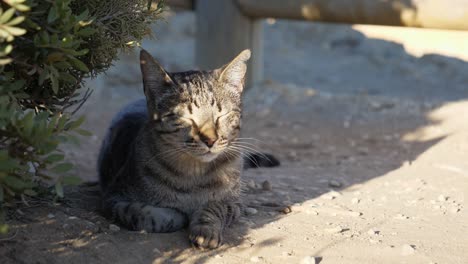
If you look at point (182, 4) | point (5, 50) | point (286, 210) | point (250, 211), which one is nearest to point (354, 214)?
point (286, 210)

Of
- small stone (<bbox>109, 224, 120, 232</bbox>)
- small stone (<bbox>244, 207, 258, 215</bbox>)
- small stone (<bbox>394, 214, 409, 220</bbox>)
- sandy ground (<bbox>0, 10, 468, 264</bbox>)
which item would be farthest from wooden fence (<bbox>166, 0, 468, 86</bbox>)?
small stone (<bbox>109, 224, 120, 232</bbox>)

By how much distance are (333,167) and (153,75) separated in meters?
2.18

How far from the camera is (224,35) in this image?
24.8ft

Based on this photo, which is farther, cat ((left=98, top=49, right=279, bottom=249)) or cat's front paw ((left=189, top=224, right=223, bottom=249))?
cat ((left=98, top=49, right=279, bottom=249))

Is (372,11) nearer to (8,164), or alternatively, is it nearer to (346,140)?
(346,140)

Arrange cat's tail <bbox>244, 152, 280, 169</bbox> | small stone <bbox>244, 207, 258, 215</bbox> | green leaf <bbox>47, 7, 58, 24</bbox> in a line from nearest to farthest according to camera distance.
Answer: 1. green leaf <bbox>47, 7, 58, 24</bbox>
2. small stone <bbox>244, 207, 258, 215</bbox>
3. cat's tail <bbox>244, 152, 280, 169</bbox>

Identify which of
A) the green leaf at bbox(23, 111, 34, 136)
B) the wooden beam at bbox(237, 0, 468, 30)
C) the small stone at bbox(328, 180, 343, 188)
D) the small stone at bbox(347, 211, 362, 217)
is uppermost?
the wooden beam at bbox(237, 0, 468, 30)

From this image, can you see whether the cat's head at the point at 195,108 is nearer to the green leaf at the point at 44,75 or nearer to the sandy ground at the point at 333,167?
the sandy ground at the point at 333,167

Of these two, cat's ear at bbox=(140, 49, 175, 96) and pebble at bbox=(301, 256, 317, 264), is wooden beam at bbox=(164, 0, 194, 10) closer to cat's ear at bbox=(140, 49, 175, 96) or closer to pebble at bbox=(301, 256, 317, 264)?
cat's ear at bbox=(140, 49, 175, 96)

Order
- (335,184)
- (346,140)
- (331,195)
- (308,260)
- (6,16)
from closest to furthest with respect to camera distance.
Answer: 1. (6,16)
2. (308,260)
3. (331,195)
4. (335,184)
5. (346,140)

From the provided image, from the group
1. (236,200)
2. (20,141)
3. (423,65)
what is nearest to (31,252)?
(20,141)

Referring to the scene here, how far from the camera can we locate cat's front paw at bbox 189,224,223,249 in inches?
129

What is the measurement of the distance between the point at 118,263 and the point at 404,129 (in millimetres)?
3979

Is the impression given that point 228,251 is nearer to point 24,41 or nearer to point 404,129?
point 24,41
